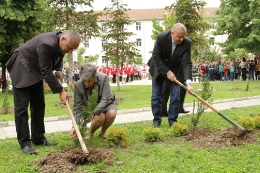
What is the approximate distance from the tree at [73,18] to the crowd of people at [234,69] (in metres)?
15.1

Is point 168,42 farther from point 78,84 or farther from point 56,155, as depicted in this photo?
point 56,155

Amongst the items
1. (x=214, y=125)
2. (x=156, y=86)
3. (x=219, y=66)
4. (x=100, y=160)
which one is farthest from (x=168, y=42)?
(x=219, y=66)

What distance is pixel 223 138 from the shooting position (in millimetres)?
5973

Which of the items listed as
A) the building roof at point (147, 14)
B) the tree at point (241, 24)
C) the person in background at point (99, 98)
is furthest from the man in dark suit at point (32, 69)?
the building roof at point (147, 14)

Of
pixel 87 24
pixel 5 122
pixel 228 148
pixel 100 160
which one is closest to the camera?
pixel 100 160

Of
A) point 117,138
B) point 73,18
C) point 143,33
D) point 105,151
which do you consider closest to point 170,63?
point 117,138

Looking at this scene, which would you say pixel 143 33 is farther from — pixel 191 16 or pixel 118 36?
pixel 118 36

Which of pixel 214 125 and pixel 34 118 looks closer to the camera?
pixel 34 118

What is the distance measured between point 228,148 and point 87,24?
418 inches

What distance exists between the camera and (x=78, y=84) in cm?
609

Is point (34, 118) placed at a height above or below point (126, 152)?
above

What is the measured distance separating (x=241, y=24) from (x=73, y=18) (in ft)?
40.0

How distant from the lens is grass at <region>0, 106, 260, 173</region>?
469 centimetres

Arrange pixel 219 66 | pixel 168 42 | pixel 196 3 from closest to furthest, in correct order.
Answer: pixel 168 42 → pixel 196 3 → pixel 219 66
